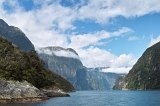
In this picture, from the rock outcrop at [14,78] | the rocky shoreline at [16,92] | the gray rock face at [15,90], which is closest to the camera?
the rocky shoreline at [16,92]

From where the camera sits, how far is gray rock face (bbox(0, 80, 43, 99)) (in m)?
152

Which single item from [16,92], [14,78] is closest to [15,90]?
[16,92]

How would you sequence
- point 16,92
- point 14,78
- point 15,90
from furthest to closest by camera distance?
point 14,78 < point 16,92 < point 15,90

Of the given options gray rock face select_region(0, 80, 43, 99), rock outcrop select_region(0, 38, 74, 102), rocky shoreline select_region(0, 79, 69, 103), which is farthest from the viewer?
rock outcrop select_region(0, 38, 74, 102)

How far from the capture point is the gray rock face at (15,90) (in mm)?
151500

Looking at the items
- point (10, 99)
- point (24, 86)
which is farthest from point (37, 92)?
point (10, 99)

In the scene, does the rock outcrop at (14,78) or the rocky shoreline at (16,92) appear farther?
the rock outcrop at (14,78)

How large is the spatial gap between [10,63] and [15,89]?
914 inches

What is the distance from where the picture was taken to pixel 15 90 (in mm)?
154625

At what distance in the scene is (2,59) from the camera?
174500 mm

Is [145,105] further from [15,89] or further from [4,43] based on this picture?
[4,43]

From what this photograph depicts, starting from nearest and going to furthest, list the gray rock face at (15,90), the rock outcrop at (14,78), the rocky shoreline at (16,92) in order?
the rocky shoreline at (16,92) < the gray rock face at (15,90) < the rock outcrop at (14,78)

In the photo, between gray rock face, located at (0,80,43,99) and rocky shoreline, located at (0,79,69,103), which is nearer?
rocky shoreline, located at (0,79,69,103)

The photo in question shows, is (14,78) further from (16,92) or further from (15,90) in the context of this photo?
(15,90)
